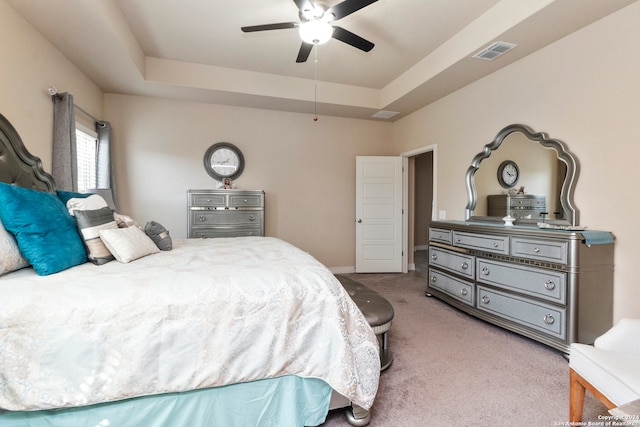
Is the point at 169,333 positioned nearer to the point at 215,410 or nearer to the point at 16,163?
the point at 215,410

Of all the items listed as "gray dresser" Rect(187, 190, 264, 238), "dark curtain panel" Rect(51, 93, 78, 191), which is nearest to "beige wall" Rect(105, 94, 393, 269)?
"gray dresser" Rect(187, 190, 264, 238)

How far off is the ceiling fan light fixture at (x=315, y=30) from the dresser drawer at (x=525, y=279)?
250 centimetres

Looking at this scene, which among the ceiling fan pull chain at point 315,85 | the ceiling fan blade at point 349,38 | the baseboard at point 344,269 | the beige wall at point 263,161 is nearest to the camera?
the ceiling fan blade at point 349,38

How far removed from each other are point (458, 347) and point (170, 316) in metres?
2.19

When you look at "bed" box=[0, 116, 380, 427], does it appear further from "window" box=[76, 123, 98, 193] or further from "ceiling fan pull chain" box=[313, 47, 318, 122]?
"ceiling fan pull chain" box=[313, 47, 318, 122]

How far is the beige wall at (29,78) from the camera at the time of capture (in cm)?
208

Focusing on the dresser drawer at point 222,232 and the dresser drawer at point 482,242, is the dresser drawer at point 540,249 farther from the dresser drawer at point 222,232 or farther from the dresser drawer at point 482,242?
the dresser drawer at point 222,232

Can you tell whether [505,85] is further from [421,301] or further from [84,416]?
[84,416]

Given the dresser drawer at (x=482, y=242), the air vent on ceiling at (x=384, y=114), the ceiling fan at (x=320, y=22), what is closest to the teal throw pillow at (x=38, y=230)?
the ceiling fan at (x=320, y=22)

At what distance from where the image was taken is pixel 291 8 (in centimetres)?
261

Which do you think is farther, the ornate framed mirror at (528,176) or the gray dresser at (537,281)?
the ornate framed mirror at (528,176)

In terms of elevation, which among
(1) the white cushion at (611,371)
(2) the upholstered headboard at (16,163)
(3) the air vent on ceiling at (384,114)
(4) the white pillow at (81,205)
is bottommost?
(1) the white cushion at (611,371)

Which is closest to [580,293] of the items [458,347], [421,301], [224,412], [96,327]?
[458,347]

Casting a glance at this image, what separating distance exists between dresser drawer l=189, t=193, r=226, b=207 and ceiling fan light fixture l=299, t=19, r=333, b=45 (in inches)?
91.8
